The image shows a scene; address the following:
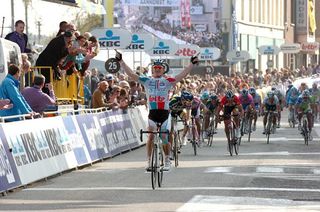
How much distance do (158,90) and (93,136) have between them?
524cm

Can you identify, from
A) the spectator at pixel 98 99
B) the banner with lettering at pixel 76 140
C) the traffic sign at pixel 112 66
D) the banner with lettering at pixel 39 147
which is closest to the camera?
the banner with lettering at pixel 39 147

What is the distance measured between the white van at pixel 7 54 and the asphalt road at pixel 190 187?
8.25 feet

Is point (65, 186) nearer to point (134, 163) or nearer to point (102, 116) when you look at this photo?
point (134, 163)

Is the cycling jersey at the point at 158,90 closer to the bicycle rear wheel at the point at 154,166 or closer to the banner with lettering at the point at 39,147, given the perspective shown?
the bicycle rear wheel at the point at 154,166

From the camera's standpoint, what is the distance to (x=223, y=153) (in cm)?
2825

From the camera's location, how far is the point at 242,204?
1570cm

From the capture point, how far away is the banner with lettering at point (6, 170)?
1753cm

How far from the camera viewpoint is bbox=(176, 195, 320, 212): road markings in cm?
1523

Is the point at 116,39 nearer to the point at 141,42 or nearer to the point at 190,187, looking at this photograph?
the point at 141,42

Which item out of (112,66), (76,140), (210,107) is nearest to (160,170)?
(76,140)

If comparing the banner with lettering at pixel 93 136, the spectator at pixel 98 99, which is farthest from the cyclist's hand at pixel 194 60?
the spectator at pixel 98 99

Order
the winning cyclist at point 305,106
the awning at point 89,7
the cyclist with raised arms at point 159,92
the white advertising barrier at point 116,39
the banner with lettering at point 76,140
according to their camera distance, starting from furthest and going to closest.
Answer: the awning at point 89,7 < the white advertising barrier at point 116,39 < the winning cyclist at point 305,106 < the banner with lettering at point 76,140 < the cyclist with raised arms at point 159,92

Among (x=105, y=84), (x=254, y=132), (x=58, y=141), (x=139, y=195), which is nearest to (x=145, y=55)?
(x=254, y=132)

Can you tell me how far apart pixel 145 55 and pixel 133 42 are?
29.4 feet
